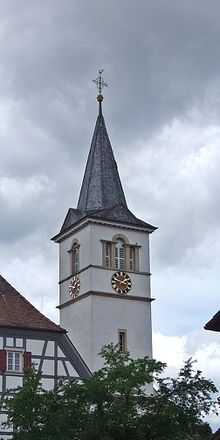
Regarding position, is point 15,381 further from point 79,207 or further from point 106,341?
point 79,207

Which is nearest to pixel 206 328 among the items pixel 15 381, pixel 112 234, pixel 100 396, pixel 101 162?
pixel 100 396

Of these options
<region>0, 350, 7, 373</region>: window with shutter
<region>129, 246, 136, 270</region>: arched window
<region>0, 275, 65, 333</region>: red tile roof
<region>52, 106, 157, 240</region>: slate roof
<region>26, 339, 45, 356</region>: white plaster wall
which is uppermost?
<region>52, 106, 157, 240</region>: slate roof

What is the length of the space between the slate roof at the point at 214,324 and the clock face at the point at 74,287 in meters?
28.4

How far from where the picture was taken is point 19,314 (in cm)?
4528

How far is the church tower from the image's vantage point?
167 ft

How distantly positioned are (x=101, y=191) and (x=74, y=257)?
4179 millimetres

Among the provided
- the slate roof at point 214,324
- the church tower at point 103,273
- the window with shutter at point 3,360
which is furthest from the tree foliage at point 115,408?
the church tower at point 103,273

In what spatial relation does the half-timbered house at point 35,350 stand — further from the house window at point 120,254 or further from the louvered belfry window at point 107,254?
the house window at point 120,254

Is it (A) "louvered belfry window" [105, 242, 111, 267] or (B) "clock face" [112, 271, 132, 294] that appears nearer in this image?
(B) "clock face" [112, 271, 132, 294]

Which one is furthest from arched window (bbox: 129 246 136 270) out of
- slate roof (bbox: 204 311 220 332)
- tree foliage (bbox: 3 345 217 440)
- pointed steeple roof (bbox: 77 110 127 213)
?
slate roof (bbox: 204 311 220 332)

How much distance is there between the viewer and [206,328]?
80.4 feet

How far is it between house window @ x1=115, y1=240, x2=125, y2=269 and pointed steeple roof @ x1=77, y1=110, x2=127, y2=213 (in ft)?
7.91

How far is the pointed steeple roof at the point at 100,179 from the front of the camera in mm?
55219

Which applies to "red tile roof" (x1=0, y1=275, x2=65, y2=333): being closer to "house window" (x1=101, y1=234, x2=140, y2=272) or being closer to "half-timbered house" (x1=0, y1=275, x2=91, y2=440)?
"half-timbered house" (x1=0, y1=275, x2=91, y2=440)
